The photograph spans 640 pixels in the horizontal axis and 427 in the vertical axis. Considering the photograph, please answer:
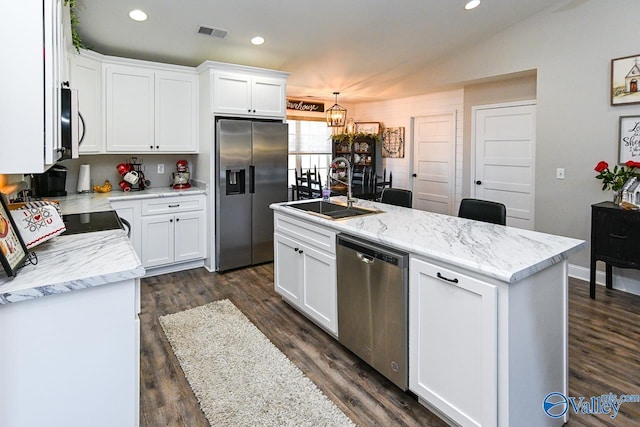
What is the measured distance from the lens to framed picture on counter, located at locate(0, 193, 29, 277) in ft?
4.37

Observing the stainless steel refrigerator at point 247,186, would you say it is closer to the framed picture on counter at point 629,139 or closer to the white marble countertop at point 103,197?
the white marble countertop at point 103,197

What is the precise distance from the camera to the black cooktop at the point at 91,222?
2.26 meters

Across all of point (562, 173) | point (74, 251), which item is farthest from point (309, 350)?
point (562, 173)

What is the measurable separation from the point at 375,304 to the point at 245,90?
3.19 meters

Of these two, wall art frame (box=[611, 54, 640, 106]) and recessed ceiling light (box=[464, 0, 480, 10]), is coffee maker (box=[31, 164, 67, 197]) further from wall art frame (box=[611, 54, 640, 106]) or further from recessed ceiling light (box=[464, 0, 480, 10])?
wall art frame (box=[611, 54, 640, 106])

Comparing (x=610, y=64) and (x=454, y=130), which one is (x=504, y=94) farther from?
(x=610, y=64)

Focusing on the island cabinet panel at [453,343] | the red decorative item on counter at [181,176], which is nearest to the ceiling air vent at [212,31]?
the red decorative item on counter at [181,176]

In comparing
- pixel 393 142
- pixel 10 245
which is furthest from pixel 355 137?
pixel 10 245

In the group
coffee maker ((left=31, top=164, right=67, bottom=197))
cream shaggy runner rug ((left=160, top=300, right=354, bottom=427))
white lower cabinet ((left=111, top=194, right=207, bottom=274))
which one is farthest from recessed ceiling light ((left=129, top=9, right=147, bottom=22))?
cream shaggy runner rug ((left=160, top=300, right=354, bottom=427))

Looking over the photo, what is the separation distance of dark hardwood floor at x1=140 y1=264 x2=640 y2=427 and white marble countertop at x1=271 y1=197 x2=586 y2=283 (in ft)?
2.89

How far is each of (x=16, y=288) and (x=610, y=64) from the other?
4.97m

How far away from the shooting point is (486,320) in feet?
5.36

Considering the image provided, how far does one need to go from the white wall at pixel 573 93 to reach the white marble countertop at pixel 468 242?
237 centimetres

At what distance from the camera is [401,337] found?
2.08 metres
